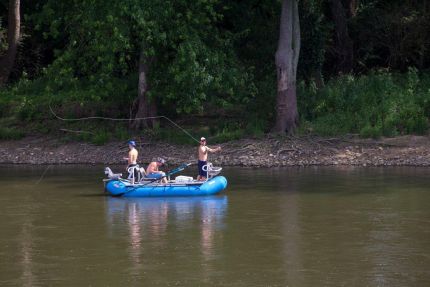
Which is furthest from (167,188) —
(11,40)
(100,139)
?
(11,40)

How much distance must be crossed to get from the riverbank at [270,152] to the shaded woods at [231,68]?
2.54 feet

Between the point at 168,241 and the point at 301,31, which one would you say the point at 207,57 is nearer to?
the point at 301,31

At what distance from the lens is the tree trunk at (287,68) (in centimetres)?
3466

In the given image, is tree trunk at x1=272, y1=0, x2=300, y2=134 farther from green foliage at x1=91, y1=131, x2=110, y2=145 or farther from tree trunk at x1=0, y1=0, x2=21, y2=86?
tree trunk at x1=0, y1=0, x2=21, y2=86

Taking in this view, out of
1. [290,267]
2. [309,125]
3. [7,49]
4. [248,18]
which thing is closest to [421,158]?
[309,125]

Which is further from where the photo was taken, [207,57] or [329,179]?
[207,57]

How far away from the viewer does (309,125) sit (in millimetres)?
35094

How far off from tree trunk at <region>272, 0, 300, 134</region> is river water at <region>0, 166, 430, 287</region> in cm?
500

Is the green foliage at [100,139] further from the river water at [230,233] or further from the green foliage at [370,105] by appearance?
the green foliage at [370,105]

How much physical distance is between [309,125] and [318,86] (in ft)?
11.1

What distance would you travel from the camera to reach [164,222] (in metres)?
22.5

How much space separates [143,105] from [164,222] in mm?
14361

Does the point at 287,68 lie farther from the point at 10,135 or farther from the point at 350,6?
the point at 10,135

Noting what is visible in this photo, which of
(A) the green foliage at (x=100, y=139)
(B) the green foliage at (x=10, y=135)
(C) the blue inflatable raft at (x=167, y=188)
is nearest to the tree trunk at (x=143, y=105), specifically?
(A) the green foliage at (x=100, y=139)
